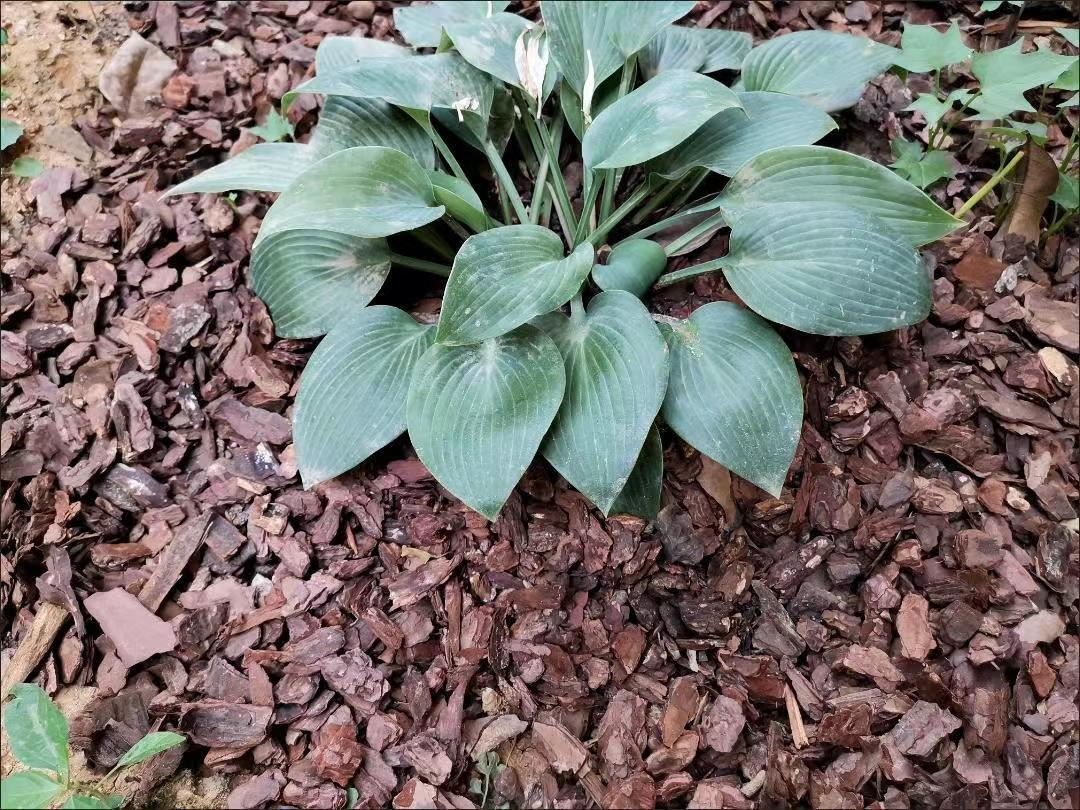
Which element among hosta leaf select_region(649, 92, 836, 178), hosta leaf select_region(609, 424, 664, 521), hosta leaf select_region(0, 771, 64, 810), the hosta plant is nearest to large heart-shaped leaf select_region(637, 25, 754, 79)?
the hosta plant

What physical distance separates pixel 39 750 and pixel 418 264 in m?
1.06

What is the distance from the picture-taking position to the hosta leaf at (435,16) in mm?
1769

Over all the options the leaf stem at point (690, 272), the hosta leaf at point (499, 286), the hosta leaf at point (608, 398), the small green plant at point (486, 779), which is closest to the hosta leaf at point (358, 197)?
the hosta leaf at point (499, 286)

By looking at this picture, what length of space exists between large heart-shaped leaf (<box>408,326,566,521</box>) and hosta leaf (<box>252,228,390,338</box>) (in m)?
0.31

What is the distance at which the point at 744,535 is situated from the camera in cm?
142

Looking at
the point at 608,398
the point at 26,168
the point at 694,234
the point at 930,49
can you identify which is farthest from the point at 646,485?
the point at 26,168

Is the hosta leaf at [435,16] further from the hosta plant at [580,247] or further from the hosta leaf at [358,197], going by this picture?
the hosta leaf at [358,197]

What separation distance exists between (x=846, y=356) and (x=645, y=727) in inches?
32.6

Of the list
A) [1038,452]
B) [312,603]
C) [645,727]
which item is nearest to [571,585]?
[645,727]

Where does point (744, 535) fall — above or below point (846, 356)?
below

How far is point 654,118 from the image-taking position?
1.37m

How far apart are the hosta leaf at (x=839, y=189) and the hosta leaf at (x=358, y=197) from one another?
617 mm

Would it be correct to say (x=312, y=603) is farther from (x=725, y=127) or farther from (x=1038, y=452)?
(x=1038, y=452)

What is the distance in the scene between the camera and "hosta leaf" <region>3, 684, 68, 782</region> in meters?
1.05
